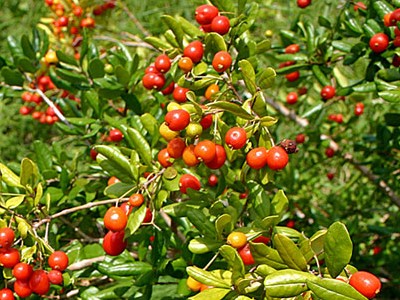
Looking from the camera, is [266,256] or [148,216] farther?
[148,216]

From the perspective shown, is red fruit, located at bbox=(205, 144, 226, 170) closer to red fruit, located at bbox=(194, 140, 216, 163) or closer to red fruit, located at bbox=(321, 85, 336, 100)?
red fruit, located at bbox=(194, 140, 216, 163)

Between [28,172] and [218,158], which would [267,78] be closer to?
[218,158]

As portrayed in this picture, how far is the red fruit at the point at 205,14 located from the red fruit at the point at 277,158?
0.55m

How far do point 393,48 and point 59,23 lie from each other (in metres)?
2.32

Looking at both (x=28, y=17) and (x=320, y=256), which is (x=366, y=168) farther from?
(x=28, y=17)

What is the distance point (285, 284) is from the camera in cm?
113

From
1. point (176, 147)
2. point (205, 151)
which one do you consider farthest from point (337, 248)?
point (176, 147)

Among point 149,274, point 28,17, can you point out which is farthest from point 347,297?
point 28,17

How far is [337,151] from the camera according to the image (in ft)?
9.66

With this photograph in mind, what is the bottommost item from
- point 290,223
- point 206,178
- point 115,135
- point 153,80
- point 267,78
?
point 290,223

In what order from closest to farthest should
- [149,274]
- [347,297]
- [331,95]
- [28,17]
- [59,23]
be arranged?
[347,297] < [149,274] < [331,95] < [59,23] < [28,17]

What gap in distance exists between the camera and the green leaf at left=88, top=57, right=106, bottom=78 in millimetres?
2115

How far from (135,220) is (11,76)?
118 centimetres

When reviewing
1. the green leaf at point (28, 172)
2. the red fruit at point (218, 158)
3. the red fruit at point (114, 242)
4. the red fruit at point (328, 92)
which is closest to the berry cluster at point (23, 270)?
the red fruit at point (114, 242)
